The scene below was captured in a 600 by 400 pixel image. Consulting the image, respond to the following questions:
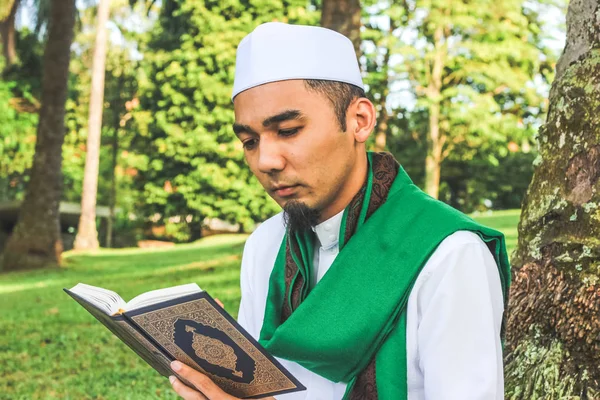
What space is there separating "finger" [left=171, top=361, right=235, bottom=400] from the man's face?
559mm

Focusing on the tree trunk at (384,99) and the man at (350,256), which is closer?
the man at (350,256)

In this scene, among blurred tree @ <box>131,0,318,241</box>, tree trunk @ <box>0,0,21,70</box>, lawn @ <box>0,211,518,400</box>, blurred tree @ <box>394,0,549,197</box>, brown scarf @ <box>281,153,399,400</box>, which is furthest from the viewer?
blurred tree @ <box>131,0,318,241</box>

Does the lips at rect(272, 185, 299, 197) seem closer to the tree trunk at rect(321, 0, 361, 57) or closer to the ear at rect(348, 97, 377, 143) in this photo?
the ear at rect(348, 97, 377, 143)

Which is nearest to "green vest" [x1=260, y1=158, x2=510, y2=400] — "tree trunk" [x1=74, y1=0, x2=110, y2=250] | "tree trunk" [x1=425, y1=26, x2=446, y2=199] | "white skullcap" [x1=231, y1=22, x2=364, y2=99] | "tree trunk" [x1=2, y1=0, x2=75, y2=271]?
"white skullcap" [x1=231, y1=22, x2=364, y2=99]

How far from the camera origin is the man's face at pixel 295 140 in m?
2.24

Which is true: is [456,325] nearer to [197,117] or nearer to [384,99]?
[384,99]

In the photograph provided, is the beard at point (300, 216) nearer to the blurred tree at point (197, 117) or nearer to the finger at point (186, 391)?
the finger at point (186, 391)

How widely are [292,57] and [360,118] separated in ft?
0.93

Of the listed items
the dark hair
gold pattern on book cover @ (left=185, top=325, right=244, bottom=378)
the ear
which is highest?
the dark hair

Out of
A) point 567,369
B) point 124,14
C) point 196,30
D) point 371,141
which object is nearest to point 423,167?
point 371,141

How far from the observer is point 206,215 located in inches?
1117

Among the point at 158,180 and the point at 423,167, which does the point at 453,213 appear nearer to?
the point at 423,167

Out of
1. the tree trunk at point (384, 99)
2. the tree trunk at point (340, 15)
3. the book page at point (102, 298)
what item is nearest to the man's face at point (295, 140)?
the book page at point (102, 298)

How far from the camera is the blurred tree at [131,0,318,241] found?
27.3 metres
